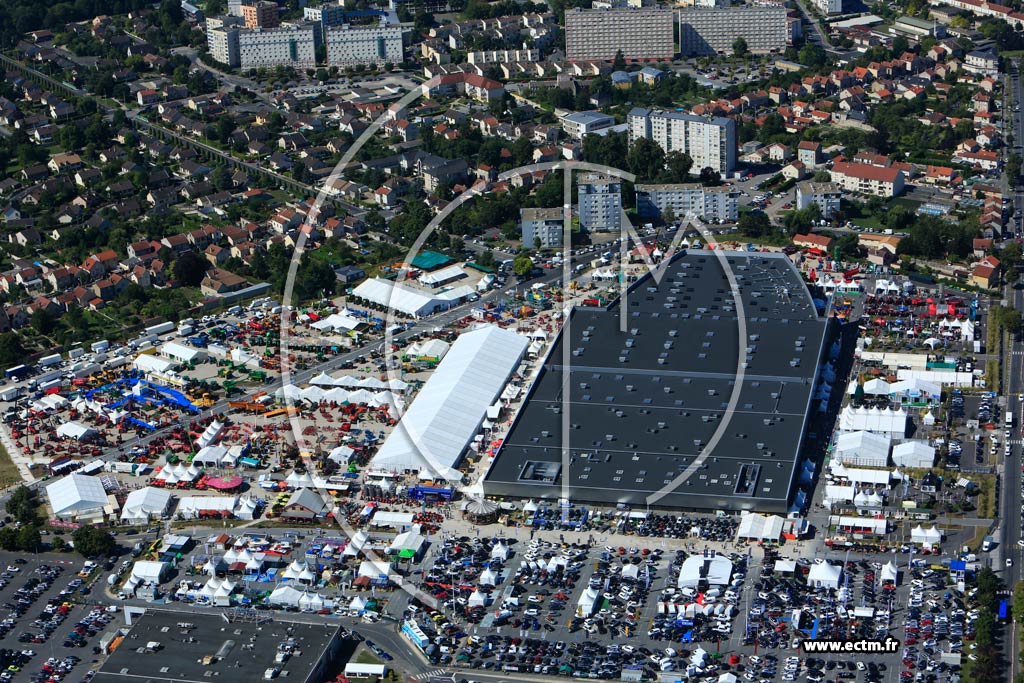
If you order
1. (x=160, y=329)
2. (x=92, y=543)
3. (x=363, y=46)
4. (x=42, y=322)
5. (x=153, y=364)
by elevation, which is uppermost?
(x=363, y=46)

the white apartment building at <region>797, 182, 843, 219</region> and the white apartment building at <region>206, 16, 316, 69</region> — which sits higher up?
the white apartment building at <region>206, 16, 316, 69</region>

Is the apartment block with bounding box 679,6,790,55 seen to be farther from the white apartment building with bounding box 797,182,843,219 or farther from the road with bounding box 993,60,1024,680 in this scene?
the road with bounding box 993,60,1024,680

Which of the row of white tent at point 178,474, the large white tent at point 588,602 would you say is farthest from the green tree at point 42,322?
the large white tent at point 588,602

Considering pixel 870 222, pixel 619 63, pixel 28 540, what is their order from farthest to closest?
1. pixel 619 63
2. pixel 870 222
3. pixel 28 540

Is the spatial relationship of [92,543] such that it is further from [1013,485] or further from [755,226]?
[755,226]

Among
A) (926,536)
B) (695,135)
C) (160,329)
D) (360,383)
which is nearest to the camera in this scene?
(926,536)

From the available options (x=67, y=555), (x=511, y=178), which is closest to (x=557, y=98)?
(x=511, y=178)

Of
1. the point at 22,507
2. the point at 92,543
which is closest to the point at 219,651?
the point at 92,543

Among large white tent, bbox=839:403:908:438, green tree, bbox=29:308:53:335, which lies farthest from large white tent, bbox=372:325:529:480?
green tree, bbox=29:308:53:335
